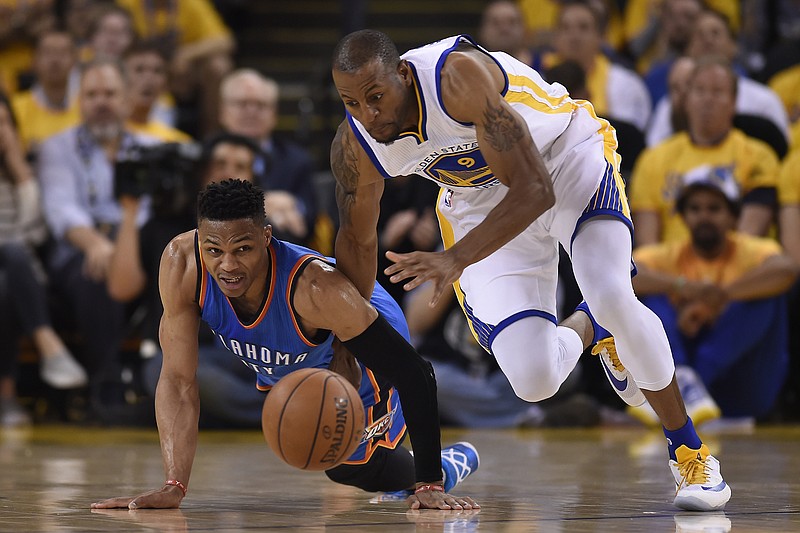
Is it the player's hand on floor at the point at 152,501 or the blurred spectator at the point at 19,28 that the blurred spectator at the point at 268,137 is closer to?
the blurred spectator at the point at 19,28

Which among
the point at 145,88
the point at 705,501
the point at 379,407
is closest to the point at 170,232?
the point at 145,88

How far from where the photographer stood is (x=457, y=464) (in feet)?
15.9

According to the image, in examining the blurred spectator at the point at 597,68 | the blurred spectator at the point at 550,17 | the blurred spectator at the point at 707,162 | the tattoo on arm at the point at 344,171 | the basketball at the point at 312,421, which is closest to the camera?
the basketball at the point at 312,421

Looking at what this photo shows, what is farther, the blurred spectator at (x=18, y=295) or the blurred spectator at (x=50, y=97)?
the blurred spectator at (x=50, y=97)

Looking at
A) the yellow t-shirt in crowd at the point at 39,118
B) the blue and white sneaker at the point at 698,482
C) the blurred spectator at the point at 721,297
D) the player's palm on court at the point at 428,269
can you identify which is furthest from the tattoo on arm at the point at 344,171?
the yellow t-shirt in crowd at the point at 39,118

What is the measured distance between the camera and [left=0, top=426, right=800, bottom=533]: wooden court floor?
381 cm

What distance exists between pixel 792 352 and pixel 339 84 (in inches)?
218

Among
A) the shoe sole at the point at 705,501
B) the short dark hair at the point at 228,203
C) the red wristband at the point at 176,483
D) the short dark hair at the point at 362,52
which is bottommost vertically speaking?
the shoe sole at the point at 705,501

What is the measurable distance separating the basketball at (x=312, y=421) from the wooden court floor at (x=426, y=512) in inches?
8.1

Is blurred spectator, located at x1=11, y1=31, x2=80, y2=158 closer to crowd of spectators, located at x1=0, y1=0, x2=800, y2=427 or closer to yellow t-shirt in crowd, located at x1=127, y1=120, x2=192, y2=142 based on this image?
crowd of spectators, located at x1=0, y1=0, x2=800, y2=427

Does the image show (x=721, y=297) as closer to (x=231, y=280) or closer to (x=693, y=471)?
(x=693, y=471)

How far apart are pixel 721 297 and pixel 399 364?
14.5ft

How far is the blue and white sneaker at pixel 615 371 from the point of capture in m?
4.91

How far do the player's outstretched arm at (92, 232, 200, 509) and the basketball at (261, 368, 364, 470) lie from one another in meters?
0.42
